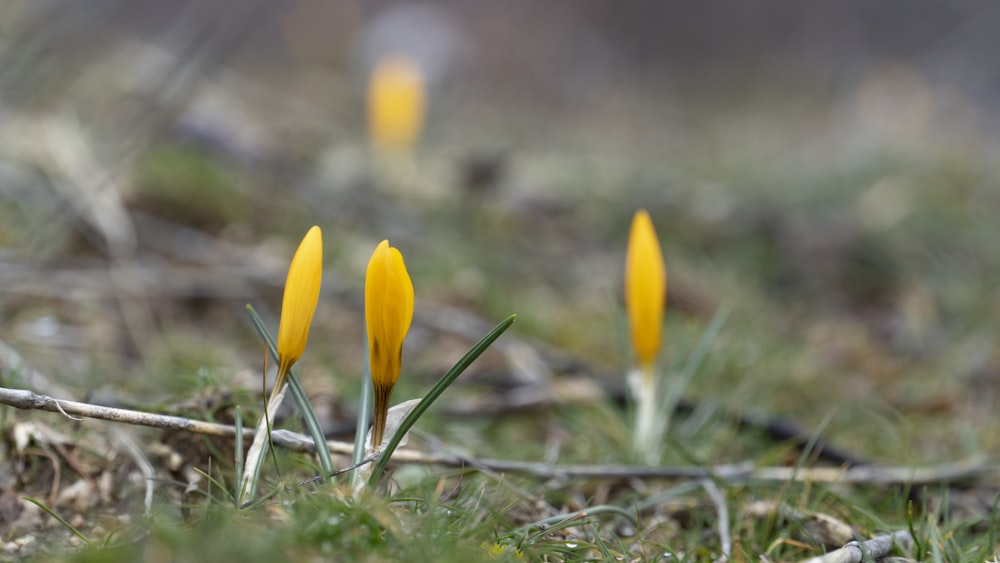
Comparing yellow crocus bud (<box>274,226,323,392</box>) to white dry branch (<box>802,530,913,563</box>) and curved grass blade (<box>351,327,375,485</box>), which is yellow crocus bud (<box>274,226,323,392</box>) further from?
white dry branch (<box>802,530,913,563</box>)

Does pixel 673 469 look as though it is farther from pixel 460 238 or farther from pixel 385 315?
pixel 460 238

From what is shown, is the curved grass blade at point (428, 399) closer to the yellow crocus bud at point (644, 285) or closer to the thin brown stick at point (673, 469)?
the thin brown stick at point (673, 469)

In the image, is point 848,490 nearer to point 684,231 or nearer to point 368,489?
point 368,489

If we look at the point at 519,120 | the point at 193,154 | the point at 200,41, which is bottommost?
the point at 519,120

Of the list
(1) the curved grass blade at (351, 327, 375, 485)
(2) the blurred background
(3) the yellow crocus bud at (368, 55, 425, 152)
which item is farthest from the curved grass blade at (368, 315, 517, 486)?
(3) the yellow crocus bud at (368, 55, 425, 152)

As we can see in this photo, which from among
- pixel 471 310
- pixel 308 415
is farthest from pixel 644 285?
pixel 471 310

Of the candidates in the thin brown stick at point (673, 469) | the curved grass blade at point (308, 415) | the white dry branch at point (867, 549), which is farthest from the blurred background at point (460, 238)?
the white dry branch at point (867, 549)

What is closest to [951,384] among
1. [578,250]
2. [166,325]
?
[578,250]
